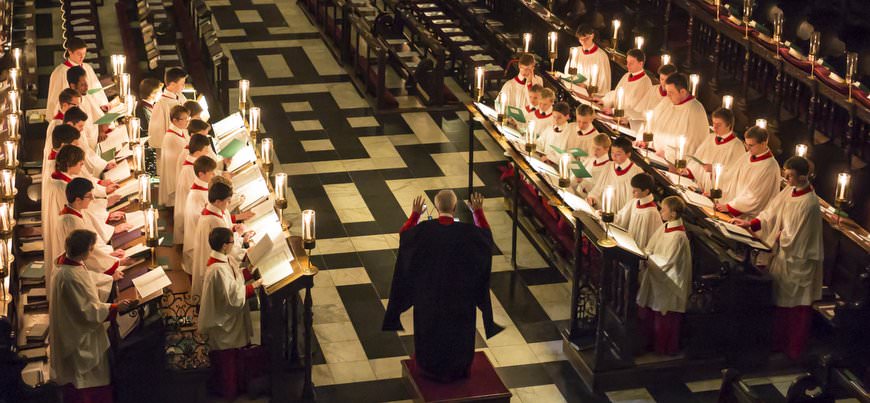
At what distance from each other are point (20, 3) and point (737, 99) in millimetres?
12698

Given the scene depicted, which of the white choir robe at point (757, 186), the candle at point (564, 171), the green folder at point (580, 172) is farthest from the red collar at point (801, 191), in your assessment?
the candle at point (564, 171)

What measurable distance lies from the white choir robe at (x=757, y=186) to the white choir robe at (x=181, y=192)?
4.87m

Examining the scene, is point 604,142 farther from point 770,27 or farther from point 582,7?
point 582,7

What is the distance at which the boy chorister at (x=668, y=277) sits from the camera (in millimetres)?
10570

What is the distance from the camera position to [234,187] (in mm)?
11672

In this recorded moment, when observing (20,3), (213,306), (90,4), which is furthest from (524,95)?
(20,3)

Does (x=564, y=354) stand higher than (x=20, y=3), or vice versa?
(x=20, y=3)

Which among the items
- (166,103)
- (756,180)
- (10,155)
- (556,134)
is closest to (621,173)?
(756,180)

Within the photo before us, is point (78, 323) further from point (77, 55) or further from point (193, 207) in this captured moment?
point (77, 55)

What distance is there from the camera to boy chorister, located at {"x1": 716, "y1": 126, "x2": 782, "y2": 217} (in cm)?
1189

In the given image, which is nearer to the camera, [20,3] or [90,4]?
[90,4]

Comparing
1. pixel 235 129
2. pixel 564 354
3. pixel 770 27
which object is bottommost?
pixel 564 354

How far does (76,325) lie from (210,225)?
60.4 inches

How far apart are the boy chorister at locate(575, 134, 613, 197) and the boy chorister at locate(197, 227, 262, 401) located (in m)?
3.73
